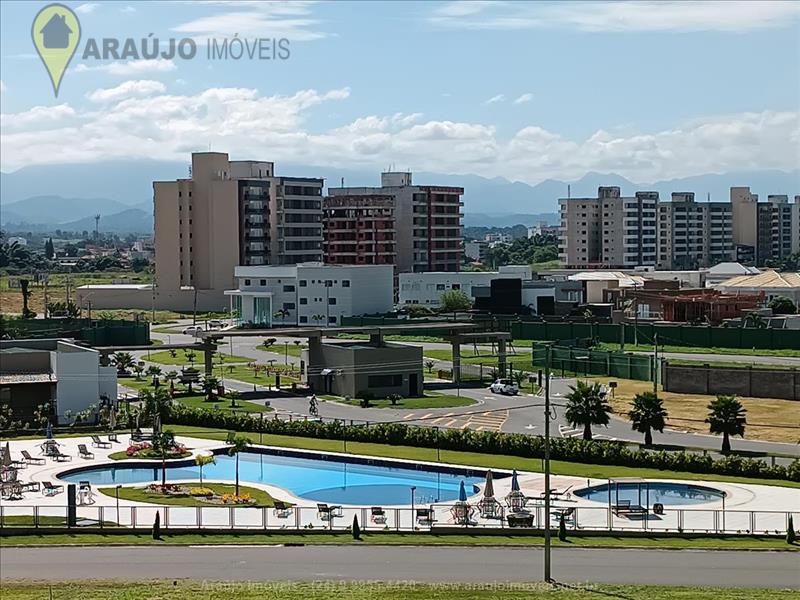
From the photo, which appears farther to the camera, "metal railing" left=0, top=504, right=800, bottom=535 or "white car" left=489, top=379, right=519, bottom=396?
"white car" left=489, top=379, right=519, bottom=396

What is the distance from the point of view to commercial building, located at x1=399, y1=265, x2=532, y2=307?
9744cm

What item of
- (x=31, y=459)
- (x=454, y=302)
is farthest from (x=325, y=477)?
(x=454, y=302)

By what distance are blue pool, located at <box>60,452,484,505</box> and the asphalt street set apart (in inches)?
304

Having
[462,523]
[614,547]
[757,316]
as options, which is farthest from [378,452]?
[757,316]

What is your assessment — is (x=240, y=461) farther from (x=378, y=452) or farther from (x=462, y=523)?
(x=462, y=523)

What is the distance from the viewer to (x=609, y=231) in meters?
144

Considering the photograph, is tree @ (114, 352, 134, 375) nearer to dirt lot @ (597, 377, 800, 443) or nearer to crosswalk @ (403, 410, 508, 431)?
crosswalk @ (403, 410, 508, 431)

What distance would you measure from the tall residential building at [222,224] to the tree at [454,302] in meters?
18.0

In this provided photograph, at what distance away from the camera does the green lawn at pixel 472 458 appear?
35188mm

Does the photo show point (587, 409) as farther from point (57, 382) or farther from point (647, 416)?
point (57, 382)

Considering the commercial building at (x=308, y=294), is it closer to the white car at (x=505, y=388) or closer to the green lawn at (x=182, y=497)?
the white car at (x=505, y=388)

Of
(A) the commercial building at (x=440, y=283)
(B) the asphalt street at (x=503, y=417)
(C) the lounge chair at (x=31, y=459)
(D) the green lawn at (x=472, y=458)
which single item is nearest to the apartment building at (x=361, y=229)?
(A) the commercial building at (x=440, y=283)

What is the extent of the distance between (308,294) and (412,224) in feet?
95.4

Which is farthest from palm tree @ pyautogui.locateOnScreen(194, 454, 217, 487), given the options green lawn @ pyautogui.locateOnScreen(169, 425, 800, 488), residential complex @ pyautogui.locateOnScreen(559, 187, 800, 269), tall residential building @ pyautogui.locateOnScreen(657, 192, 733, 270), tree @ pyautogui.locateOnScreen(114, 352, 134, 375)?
tall residential building @ pyautogui.locateOnScreen(657, 192, 733, 270)
